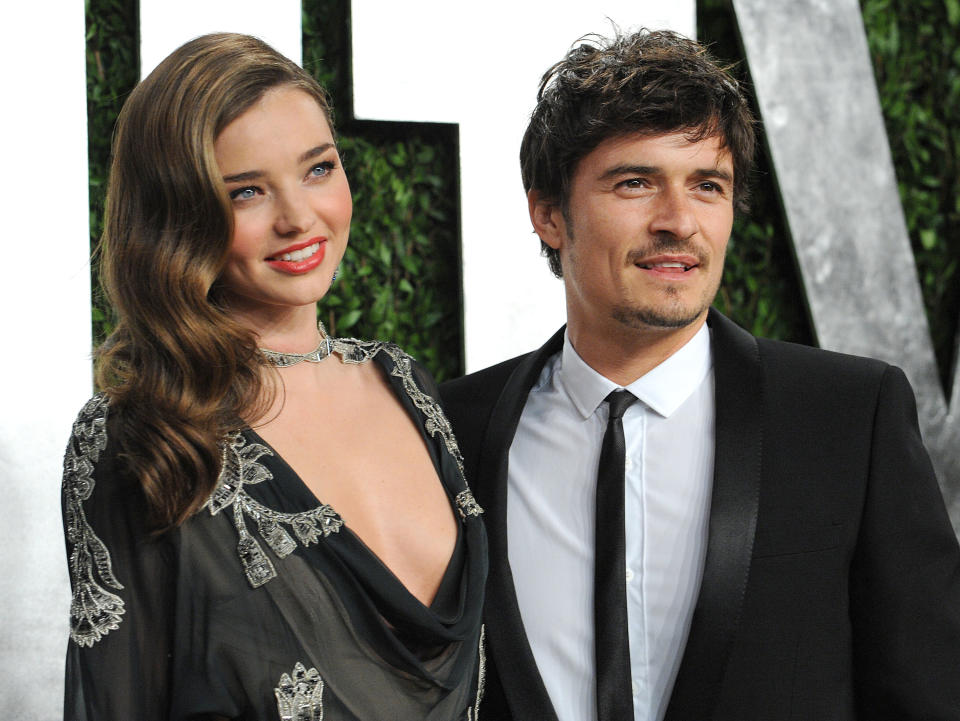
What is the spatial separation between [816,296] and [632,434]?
1.41 meters

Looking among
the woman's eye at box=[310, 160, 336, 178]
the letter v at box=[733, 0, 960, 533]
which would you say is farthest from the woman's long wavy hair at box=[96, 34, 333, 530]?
the letter v at box=[733, 0, 960, 533]

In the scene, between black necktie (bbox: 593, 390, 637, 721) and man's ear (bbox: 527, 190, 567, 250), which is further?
man's ear (bbox: 527, 190, 567, 250)

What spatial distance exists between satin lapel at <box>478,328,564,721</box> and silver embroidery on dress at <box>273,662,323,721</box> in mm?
412

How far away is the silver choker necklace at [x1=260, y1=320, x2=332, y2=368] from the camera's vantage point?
1.92 metres

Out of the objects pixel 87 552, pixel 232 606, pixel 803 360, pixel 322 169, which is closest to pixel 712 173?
pixel 803 360

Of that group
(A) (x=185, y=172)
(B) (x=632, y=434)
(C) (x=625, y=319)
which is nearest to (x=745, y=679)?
(B) (x=632, y=434)

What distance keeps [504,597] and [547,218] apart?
35.2 inches

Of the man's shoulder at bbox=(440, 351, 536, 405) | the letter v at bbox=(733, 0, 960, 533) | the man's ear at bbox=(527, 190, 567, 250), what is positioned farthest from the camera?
the letter v at bbox=(733, 0, 960, 533)

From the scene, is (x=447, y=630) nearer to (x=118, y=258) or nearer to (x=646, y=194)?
(x=118, y=258)

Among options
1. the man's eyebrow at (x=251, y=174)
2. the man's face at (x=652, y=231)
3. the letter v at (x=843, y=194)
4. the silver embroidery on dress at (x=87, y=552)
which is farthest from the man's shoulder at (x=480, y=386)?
the letter v at (x=843, y=194)

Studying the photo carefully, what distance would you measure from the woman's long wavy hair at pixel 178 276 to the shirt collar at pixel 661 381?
679 mm

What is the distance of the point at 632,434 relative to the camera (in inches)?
86.4

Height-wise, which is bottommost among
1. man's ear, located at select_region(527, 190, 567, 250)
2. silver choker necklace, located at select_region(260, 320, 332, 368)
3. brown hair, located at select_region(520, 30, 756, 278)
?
silver choker necklace, located at select_region(260, 320, 332, 368)

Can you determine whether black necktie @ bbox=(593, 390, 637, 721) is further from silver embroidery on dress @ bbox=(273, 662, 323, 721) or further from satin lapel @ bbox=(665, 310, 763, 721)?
silver embroidery on dress @ bbox=(273, 662, 323, 721)
